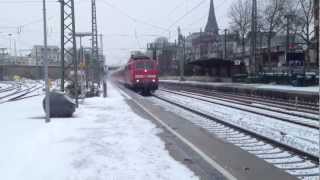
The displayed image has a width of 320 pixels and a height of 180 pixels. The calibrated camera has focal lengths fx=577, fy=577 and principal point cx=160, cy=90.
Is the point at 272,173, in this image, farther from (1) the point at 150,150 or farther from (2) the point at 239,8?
(2) the point at 239,8

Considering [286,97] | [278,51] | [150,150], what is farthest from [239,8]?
[150,150]

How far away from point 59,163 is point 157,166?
200cm

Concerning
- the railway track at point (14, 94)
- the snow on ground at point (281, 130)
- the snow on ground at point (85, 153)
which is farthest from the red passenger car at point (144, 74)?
the snow on ground at point (85, 153)

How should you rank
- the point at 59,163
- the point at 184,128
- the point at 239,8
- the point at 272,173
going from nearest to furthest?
1. the point at 272,173
2. the point at 59,163
3. the point at 184,128
4. the point at 239,8

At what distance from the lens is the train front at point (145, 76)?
52.8m

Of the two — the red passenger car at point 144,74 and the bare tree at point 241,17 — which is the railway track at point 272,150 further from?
the bare tree at point 241,17

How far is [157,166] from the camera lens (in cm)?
1127

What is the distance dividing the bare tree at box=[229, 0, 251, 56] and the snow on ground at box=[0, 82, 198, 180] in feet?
252

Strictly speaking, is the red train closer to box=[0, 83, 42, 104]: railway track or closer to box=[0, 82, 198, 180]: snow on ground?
box=[0, 83, 42, 104]: railway track

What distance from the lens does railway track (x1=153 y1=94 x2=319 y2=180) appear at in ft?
36.2

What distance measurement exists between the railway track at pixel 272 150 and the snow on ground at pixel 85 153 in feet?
6.61

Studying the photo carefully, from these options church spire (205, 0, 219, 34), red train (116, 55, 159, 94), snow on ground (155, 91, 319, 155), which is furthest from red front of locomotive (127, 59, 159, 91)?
church spire (205, 0, 219, 34)

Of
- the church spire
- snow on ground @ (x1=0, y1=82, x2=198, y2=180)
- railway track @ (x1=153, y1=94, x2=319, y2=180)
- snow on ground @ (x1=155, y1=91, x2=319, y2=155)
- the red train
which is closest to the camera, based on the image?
snow on ground @ (x1=0, y1=82, x2=198, y2=180)

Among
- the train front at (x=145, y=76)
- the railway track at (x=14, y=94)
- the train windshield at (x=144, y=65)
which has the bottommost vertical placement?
the railway track at (x=14, y=94)
